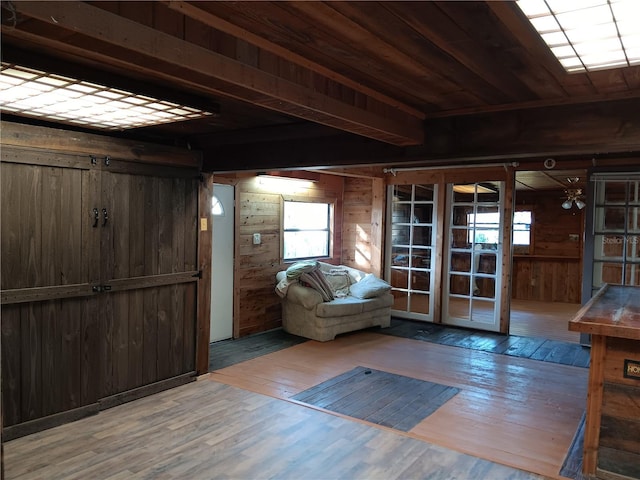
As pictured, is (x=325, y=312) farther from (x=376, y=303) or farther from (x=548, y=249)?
(x=548, y=249)

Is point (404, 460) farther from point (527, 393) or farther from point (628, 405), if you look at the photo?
point (527, 393)

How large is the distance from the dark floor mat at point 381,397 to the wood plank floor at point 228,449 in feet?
0.61

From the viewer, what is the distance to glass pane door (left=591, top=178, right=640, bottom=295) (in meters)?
5.24

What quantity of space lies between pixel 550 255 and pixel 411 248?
3876 millimetres

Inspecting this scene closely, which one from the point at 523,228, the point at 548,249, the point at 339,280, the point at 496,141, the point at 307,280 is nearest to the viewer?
the point at 496,141

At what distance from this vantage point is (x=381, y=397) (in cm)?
389

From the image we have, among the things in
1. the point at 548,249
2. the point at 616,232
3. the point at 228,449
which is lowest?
the point at 228,449

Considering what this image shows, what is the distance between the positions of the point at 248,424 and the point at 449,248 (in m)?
4.24

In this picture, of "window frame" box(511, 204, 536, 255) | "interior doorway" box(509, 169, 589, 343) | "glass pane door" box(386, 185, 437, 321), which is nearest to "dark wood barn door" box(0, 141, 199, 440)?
"glass pane door" box(386, 185, 437, 321)

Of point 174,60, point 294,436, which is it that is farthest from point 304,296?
point 174,60

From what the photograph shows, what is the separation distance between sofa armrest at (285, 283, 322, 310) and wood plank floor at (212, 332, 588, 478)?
18.5 inches

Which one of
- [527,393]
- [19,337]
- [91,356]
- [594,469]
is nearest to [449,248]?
[527,393]

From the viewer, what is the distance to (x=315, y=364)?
478 centimetres

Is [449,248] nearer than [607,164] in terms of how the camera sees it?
No
